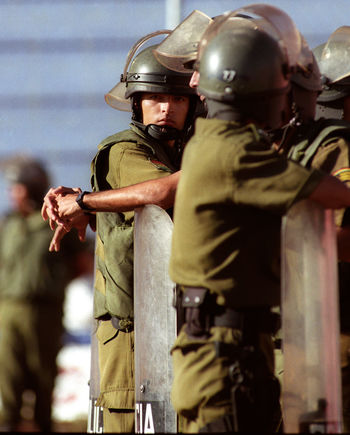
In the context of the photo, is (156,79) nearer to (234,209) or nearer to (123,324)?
(123,324)

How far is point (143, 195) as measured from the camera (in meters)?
4.18

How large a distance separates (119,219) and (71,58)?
45.8ft

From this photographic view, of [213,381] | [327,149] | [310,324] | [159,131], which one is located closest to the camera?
[213,381]

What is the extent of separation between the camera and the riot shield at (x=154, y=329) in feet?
13.2

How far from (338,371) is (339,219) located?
625 mm

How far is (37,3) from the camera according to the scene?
19031 mm

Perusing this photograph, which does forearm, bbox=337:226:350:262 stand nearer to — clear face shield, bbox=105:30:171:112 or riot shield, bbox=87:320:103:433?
riot shield, bbox=87:320:103:433

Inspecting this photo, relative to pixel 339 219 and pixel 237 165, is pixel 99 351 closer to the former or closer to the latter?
pixel 339 219

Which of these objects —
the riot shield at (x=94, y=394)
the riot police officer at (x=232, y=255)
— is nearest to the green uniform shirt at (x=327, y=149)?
the riot police officer at (x=232, y=255)

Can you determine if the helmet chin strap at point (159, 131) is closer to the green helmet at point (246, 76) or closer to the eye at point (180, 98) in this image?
the eye at point (180, 98)

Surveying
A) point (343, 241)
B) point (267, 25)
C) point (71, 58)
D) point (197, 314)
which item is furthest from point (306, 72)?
point (71, 58)

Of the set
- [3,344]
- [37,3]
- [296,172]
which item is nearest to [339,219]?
[296,172]

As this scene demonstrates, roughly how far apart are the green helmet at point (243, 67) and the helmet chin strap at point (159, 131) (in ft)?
4.24

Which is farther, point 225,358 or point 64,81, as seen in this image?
point 64,81
